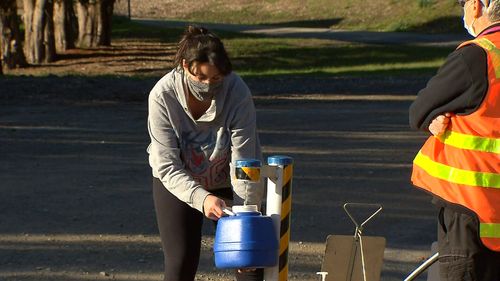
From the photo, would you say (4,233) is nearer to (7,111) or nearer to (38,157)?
(38,157)

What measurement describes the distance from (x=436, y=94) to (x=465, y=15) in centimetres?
35

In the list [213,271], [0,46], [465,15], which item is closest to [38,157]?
[213,271]

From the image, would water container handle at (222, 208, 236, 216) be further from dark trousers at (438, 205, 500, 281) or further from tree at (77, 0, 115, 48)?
tree at (77, 0, 115, 48)

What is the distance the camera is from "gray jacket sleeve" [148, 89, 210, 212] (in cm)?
502

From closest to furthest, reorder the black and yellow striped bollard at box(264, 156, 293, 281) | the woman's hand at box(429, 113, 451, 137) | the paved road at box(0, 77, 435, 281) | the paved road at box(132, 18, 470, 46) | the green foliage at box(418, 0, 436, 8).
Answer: the woman's hand at box(429, 113, 451, 137) < the black and yellow striped bollard at box(264, 156, 293, 281) < the paved road at box(0, 77, 435, 281) < the paved road at box(132, 18, 470, 46) < the green foliage at box(418, 0, 436, 8)

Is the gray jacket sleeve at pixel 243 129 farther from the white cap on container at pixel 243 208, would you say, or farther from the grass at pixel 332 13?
the grass at pixel 332 13

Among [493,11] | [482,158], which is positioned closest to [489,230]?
[482,158]

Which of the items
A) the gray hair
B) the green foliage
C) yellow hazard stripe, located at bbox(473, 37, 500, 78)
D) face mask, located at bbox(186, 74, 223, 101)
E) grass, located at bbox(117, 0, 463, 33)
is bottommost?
grass, located at bbox(117, 0, 463, 33)

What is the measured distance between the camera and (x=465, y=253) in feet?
12.8

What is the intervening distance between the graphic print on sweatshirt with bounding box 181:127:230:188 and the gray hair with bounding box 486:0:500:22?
5.19ft

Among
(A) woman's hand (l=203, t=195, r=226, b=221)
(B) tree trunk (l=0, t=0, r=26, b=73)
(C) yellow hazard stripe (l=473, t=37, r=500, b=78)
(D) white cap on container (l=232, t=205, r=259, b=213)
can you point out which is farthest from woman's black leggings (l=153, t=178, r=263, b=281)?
(B) tree trunk (l=0, t=0, r=26, b=73)

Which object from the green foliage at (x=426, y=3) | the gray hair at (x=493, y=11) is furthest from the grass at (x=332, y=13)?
the gray hair at (x=493, y=11)

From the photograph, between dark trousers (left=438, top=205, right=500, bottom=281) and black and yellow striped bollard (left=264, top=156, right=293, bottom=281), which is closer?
dark trousers (left=438, top=205, right=500, bottom=281)

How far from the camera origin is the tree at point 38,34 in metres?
35.8
